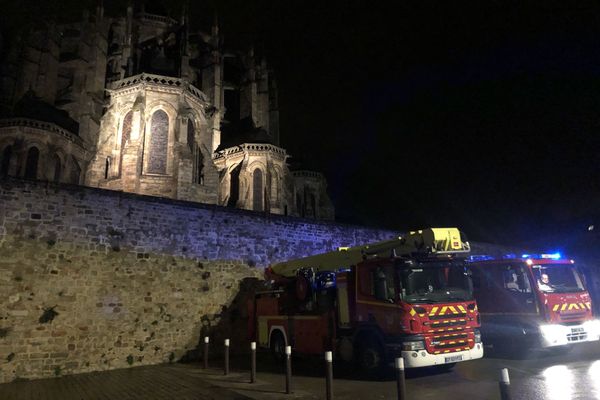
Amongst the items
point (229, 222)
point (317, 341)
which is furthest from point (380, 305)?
point (229, 222)

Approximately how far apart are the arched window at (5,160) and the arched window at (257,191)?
14.6m

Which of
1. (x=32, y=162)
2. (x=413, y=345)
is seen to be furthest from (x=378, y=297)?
(x=32, y=162)

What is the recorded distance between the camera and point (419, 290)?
7359mm

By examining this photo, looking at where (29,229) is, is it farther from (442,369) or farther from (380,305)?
(442,369)

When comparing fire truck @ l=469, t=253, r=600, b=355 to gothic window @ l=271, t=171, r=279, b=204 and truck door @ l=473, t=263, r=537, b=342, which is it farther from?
gothic window @ l=271, t=171, r=279, b=204

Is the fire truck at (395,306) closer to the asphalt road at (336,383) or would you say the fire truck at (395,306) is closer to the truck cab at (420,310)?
the truck cab at (420,310)

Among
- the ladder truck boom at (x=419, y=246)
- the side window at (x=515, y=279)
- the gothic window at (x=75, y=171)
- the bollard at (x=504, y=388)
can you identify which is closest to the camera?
the bollard at (x=504, y=388)

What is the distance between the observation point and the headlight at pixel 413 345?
22.3 feet

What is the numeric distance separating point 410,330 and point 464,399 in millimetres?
1372

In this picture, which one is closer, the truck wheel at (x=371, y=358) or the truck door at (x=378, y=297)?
the truck door at (x=378, y=297)

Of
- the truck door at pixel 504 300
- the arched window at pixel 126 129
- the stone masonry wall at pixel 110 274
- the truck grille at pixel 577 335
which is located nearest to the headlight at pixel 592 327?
the truck grille at pixel 577 335

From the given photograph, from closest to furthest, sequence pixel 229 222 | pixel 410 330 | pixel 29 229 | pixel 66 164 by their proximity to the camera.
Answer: pixel 410 330, pixel 29 229, pixel 229 222, pixel 66 164

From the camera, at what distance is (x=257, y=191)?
28547mm

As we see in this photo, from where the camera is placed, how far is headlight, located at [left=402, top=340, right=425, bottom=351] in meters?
6.80
